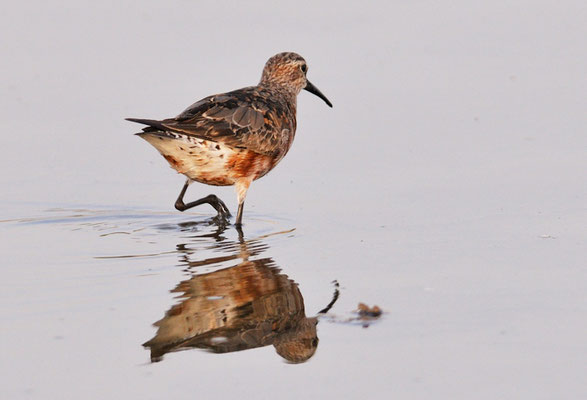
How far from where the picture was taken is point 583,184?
10484 mm

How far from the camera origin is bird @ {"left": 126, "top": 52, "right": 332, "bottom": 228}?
30.9 ft

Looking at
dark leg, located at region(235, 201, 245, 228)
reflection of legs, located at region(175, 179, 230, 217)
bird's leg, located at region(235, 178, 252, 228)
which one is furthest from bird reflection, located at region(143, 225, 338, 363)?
reflection of legs, located at region(175, 179, 230, 217)

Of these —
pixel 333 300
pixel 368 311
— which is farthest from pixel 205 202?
pixel 368 311

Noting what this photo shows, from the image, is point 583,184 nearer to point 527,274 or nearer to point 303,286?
point 527,274

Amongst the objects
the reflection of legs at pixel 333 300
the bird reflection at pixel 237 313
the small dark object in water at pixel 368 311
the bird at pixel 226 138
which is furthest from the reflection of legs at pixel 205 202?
the small dark object in water at pixel 368 311

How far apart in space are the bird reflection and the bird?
4.68ft

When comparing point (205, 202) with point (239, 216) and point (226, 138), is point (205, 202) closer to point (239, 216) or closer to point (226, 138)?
point (239, 216)

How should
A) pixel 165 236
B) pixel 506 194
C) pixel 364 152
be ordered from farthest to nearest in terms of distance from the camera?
pixel 364 152
pixel 506 194
pixel 165 236

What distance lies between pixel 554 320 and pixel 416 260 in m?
1.66

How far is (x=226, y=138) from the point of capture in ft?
31.7

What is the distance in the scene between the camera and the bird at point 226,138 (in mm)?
9430

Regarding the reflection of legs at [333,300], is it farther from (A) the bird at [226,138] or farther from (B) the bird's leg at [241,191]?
(B) the bird's leg at [241,191]

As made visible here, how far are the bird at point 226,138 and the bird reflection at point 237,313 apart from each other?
1426 mm

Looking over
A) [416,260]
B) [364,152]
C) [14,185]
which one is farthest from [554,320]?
[14,185]
